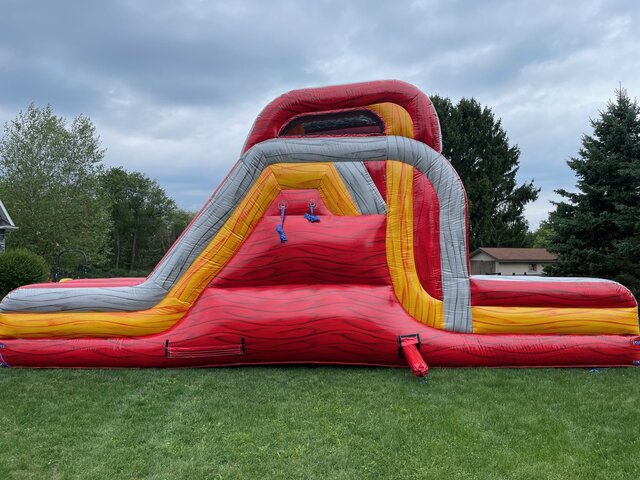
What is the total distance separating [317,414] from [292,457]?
67 centimetres

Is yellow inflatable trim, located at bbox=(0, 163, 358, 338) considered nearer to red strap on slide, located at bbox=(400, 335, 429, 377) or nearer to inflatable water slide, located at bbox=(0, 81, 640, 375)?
inflatable water slide, located at bbox=(0, 81, 640, 375)

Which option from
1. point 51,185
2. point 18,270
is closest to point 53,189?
point 51,185

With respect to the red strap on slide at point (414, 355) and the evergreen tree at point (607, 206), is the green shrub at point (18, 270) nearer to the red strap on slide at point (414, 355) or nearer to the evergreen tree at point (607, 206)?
the red strap on slide at point (414, 355)

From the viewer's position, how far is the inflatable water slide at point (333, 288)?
4.69 m

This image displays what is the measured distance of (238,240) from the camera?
497cm

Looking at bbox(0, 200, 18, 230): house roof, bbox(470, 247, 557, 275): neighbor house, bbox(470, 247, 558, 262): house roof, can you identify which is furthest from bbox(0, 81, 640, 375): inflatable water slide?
bbox(470, 247, 558, 262): house roof

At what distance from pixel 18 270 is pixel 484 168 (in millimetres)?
19062

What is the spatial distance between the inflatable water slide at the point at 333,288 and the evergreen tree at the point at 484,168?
17.5 m

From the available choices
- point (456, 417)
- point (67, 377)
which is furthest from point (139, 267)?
point (456, 417)

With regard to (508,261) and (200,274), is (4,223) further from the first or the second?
(508,261)

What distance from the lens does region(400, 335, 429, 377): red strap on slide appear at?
13.8ft

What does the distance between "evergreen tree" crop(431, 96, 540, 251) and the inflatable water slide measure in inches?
688

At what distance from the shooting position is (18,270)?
9836 mm

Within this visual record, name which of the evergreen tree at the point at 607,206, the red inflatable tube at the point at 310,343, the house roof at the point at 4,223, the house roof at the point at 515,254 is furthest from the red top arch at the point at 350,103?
the house roof at the point at 515,254
